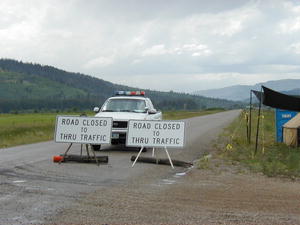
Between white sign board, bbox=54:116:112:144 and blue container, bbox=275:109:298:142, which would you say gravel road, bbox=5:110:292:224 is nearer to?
white sign board, bbox=54:116:112:144

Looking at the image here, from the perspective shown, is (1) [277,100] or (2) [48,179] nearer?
(2) [48,179]

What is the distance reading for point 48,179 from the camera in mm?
9438

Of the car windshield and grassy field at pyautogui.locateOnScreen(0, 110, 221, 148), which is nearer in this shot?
the car windshield

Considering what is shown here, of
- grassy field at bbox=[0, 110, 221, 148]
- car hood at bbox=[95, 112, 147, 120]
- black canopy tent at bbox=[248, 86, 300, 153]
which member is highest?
black canopy tent at bbox=[248, 86, 300, 153]

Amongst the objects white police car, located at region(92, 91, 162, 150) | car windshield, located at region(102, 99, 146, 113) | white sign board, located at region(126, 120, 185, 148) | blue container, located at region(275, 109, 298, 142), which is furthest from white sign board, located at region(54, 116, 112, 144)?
blue container, located at region(275, 109, 298, 142)

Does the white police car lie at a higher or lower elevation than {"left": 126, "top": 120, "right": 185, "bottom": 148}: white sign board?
higher

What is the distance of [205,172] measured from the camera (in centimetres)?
1124

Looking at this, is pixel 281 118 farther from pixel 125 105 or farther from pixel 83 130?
pixel 83 130

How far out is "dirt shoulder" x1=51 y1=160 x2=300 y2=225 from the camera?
6.26 metres

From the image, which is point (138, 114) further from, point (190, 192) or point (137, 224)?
point (137, 224)

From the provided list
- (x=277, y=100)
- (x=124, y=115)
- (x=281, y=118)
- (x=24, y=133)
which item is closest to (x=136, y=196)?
(x=124, y=115)

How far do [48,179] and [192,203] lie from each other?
340 centimetres

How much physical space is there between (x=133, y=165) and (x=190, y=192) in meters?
3.91

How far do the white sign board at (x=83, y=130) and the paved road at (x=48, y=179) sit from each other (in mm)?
722
